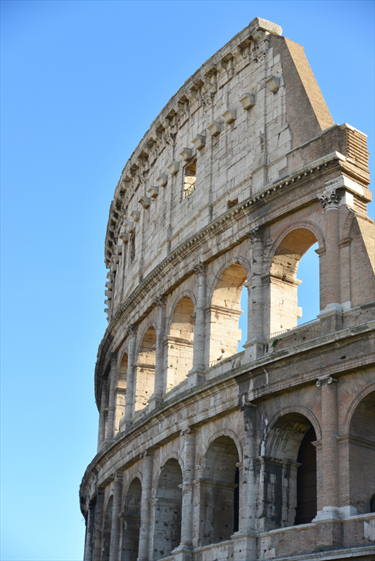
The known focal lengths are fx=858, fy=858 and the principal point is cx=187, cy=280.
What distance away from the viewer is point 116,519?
82.6 feet

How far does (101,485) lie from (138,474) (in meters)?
4.12

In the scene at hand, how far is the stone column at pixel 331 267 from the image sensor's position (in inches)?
714

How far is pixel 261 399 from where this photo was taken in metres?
19.1

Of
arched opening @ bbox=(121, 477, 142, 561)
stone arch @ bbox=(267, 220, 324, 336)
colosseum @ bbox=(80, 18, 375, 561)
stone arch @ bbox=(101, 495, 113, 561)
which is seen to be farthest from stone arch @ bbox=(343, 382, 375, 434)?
stone arch @ bbox=(101, 495, 113, 561)

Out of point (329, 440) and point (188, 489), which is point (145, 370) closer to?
point (188, 489)

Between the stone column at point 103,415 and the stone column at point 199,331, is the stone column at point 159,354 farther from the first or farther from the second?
the stone column at point 103,415

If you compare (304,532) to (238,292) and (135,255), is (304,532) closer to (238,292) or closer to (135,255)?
(238,292)

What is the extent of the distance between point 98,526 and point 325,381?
1330cm

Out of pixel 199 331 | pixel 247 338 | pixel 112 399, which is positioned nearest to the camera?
pixel 247 338

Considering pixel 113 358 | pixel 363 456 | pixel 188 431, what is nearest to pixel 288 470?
pixel 363 456

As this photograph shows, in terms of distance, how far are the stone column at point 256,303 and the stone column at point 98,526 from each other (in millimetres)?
10386

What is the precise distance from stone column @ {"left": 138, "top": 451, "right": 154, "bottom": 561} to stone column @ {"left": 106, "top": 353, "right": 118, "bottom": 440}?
17.9 ft

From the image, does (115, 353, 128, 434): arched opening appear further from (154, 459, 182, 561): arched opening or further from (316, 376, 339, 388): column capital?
(316, 376, 339, 388): column capital

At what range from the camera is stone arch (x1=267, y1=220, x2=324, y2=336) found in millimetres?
20234
